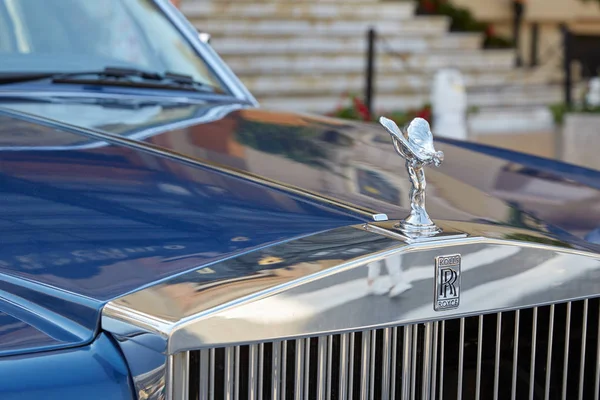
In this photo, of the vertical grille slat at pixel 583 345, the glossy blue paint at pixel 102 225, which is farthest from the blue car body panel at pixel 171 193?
the vertical grille slat at pixel 583 345

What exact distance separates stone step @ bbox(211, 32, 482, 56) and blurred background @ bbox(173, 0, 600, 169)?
14 mm

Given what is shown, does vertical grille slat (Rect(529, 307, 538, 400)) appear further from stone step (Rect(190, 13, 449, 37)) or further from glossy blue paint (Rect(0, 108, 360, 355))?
stone step (Rect(190, 13, 449, 37))

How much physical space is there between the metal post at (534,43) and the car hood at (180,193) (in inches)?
547

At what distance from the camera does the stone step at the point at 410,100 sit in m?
11.1

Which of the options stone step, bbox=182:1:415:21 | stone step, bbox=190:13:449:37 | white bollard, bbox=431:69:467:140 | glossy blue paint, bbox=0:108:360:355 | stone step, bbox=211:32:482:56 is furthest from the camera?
stone step, bbox=182:1:415:21

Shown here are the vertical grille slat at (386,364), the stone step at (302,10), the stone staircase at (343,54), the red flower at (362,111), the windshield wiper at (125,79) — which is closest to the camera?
the vertical grille slat at (386,364)

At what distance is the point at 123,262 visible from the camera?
1443mm

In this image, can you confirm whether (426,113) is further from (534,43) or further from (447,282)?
(447,282)

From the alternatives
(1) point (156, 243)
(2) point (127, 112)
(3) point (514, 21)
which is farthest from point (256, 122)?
(3) point (514, 21)

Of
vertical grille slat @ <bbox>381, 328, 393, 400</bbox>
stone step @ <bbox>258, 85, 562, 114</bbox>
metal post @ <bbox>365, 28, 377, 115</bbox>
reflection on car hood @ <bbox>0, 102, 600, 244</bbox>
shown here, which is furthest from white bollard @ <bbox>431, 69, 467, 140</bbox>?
vertical grille slat @ <bbox>381, 328, 393, 400</bbox>

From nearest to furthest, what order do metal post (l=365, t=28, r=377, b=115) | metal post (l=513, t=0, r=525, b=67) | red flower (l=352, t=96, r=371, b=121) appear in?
red flower (l=352, t=96, r=371, b=121)
metal post (l=365, t=28, r=377, b=115)
metal post (l=513, t=0, r=525, b=67)

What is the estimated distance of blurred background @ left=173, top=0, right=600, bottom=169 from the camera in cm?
1051

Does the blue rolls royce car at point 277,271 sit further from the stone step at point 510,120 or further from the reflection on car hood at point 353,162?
the stone step at point 510,120

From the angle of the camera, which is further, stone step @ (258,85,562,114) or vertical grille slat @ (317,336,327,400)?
stone step @ (258,85,562,114)
